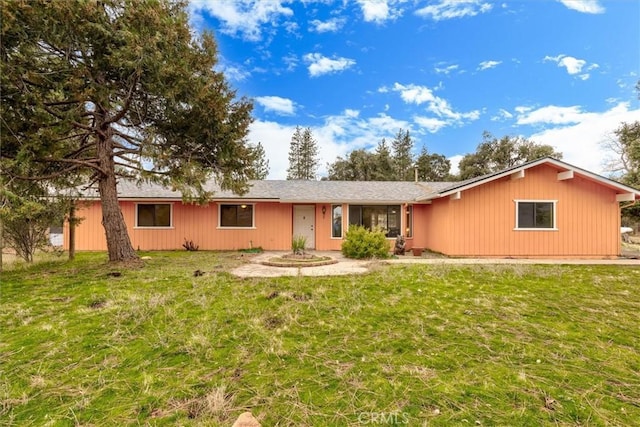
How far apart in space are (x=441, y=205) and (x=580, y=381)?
9.46 metres

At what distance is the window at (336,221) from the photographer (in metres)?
13.1

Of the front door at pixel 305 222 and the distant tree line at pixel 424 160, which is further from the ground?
the distant tree line at pixel 424 160

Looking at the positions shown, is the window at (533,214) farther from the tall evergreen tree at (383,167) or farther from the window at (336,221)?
the tall evergreen tree at (383,167)

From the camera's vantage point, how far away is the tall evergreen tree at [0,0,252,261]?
6.21 metres

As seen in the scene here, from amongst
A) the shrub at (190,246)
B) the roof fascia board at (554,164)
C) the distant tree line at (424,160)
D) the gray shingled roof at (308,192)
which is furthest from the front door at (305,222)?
the distant tree line at (424,160)

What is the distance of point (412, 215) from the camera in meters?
13.4

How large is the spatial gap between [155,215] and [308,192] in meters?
6.79

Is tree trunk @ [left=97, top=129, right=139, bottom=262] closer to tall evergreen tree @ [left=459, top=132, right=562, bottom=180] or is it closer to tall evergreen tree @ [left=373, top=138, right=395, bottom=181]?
tall evergreen tree @ [left=373, top=138, right=395, bottom=181]

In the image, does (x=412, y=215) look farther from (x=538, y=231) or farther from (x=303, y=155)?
(x=303, y=155)

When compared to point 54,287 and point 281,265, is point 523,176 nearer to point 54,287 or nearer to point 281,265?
point 281,265

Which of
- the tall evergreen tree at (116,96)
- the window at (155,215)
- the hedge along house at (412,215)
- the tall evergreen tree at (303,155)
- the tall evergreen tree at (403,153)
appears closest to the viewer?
the tall evergreen tree at (116,96)

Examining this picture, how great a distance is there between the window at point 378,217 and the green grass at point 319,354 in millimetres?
7054

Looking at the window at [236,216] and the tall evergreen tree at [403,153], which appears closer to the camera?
the window at [236,216]

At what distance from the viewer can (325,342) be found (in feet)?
12.1
